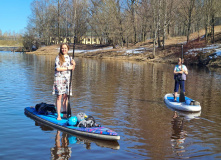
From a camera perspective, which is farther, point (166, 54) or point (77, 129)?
point (166, 54)

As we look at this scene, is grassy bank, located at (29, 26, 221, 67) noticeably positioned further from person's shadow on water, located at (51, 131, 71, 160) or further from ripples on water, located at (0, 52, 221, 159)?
person's shadow on water, located at (51, 131, 71, 160)

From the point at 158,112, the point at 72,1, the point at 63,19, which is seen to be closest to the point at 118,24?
the point at 72,1

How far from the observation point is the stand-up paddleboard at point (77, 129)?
749cm

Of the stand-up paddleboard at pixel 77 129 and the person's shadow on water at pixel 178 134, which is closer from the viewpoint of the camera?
the person's shadow on water at pixel 178 134

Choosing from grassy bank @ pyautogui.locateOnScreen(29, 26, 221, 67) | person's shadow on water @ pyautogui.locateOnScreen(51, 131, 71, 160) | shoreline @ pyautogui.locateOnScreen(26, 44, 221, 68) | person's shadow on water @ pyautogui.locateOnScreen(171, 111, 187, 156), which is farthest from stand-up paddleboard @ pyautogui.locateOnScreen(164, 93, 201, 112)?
grassy bank @ pyautogui.locateOnScreen(29, 26, 221, 67)

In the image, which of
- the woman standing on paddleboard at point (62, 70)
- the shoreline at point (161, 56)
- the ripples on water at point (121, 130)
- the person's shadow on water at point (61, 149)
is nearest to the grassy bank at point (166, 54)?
the shoreline at point (161, 56)

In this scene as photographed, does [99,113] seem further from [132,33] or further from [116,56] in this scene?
[132,33]

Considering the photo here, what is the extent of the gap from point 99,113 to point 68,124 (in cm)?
239

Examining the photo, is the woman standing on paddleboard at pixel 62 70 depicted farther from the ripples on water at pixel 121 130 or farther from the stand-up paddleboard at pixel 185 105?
the stand-up paddleboard at pixel 185 105

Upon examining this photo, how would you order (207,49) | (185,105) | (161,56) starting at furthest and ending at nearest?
(161,56), (207,49), (185,105)

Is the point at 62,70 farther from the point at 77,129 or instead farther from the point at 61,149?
the point at 61,149

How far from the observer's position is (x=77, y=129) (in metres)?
7.93

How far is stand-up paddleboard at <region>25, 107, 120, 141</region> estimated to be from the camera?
24.6 feet

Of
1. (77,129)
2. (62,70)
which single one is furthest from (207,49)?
A: (77,129)
